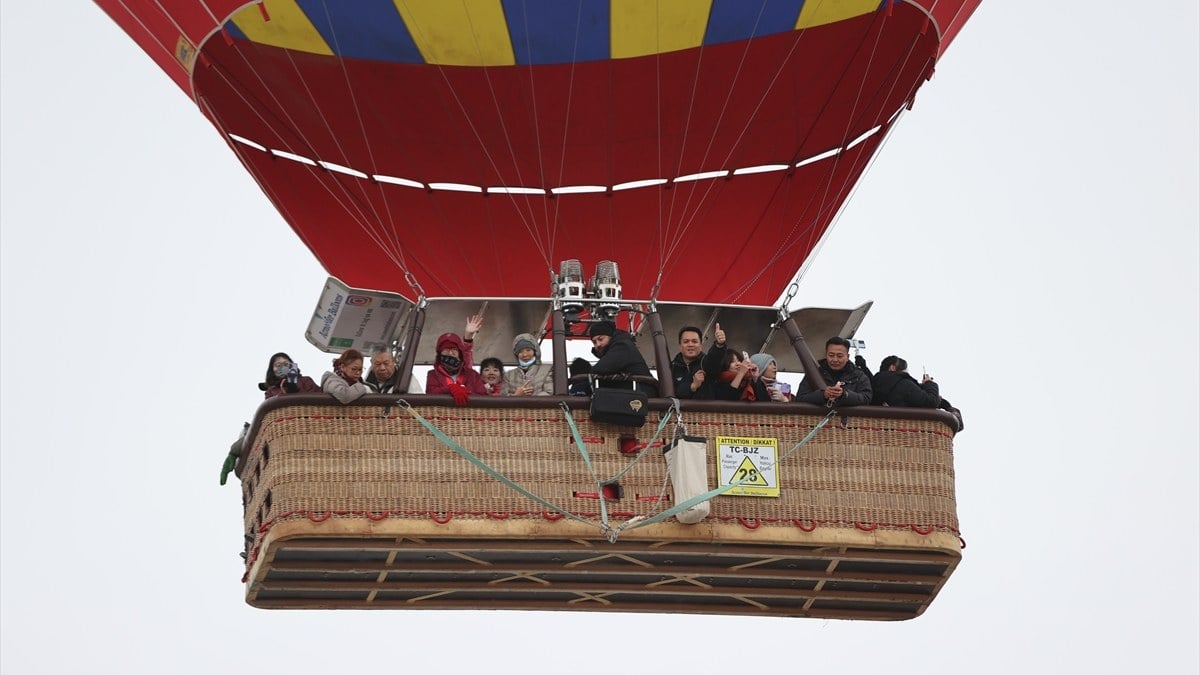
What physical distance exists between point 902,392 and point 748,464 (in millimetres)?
912

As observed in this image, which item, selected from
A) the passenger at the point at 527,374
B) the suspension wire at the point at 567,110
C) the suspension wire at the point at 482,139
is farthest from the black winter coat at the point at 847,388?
the suspension wire at the point at 482,139

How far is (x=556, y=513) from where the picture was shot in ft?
39.3

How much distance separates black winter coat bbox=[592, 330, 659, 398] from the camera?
12156 mm

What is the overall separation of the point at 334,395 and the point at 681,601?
2.37 m

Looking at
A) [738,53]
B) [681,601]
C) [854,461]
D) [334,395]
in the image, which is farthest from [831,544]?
[738,53]

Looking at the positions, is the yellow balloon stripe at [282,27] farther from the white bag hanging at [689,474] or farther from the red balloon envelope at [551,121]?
the white bag hanging at [689,474]

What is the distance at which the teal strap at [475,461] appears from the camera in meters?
11.9

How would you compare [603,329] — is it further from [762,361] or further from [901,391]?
[901,391]

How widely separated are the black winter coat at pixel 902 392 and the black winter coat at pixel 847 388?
0.25 feet

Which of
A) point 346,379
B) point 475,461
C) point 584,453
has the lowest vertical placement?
point 475,461

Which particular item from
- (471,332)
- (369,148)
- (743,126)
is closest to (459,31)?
(369,148)

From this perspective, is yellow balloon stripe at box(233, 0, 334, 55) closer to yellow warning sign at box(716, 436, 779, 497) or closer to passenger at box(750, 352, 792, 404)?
passenger at box(750, 352, 792, 404)

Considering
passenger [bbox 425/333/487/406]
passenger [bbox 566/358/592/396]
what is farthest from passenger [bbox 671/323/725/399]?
passenger [bbox 425/333/487/406]

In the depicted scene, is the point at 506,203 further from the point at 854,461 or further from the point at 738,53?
the point at 854,461
